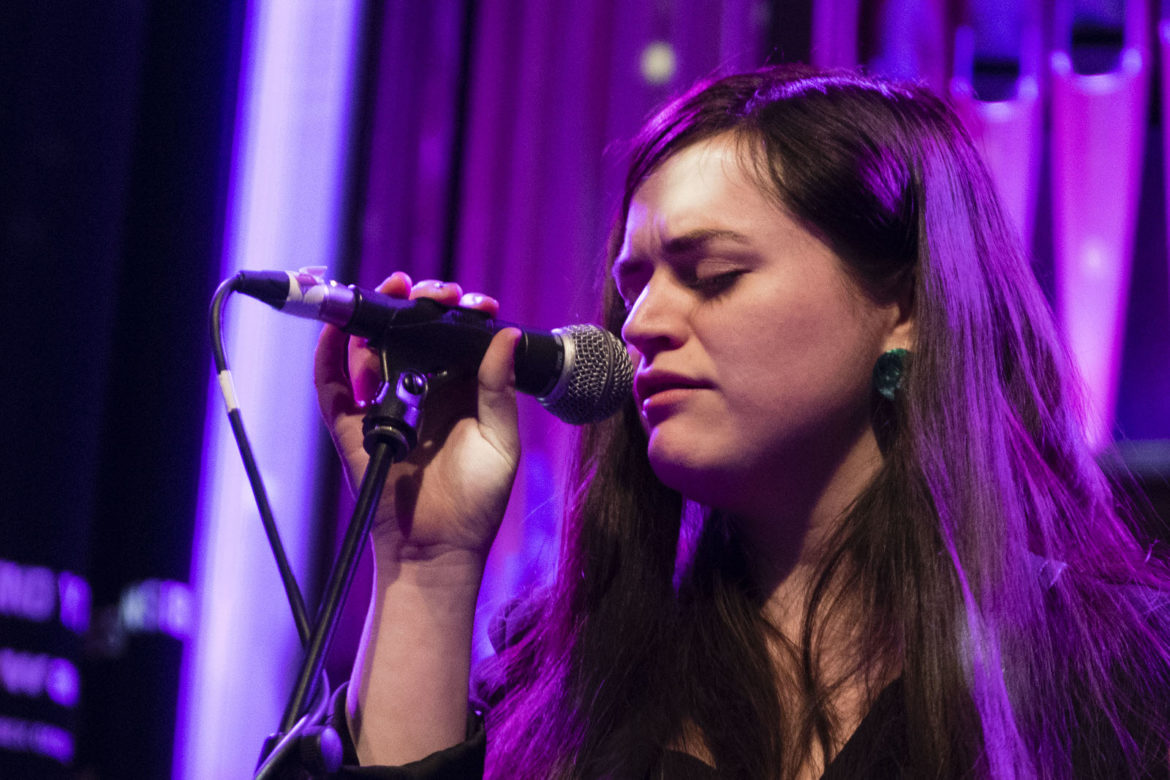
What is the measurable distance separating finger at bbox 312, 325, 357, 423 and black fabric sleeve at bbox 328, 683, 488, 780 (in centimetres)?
32

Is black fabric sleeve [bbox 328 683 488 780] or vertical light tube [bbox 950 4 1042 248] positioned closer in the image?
black fabric sleeve [bbox 328 683 488 780]

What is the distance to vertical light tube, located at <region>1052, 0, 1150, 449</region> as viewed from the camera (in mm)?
2238

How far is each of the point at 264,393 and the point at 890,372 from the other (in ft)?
6.14

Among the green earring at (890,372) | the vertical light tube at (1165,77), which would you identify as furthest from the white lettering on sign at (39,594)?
the vertical light tube at (1165,77)

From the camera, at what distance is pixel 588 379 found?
1.12m

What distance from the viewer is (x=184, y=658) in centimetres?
241

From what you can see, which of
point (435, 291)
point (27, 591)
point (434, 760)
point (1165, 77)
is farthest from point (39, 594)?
point (1165, 77)

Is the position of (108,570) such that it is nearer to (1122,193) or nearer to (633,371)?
(633,371)

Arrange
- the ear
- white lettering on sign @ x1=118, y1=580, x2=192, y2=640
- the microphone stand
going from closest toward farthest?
1. the microphone stand
2. the ear
3. white lettering on sign @ x1=118, y1=580, x2=192, y2=640

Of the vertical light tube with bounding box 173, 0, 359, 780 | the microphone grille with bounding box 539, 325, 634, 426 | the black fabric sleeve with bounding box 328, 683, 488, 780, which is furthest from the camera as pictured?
the vertical light tube with bounding box 173, 0, 359, 780

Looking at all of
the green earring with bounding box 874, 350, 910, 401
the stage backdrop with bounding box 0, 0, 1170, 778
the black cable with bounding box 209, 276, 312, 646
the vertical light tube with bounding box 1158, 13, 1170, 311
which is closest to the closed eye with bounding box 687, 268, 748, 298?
the green earring with bounding box 874, 350, 910, 401

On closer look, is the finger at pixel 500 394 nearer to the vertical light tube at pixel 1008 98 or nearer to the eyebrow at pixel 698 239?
the eyebrow at pixel 698 239

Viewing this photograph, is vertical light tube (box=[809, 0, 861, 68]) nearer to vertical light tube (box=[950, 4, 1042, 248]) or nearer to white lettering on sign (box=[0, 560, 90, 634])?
vertical light tube (box=[950, 4, 1042, 248])

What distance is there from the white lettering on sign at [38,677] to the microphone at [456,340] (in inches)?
63.1
